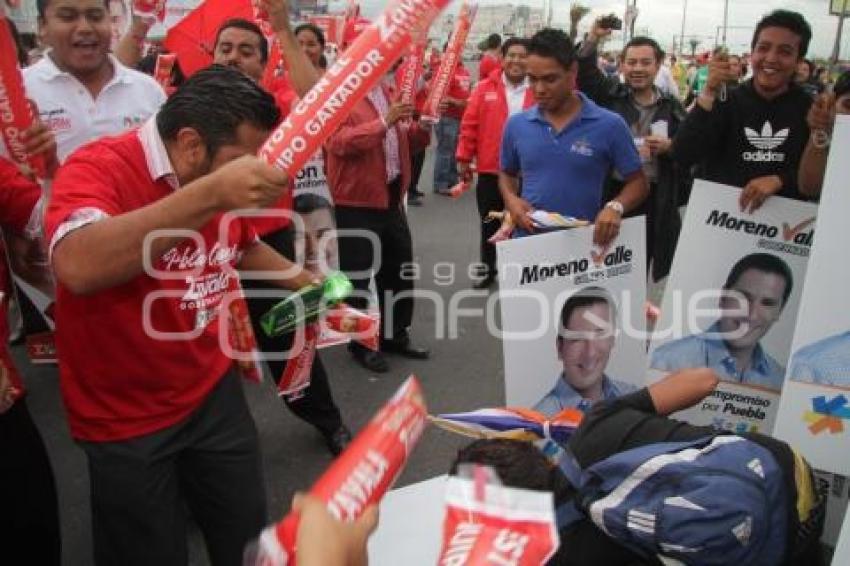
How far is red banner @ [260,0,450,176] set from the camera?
1.40 meters

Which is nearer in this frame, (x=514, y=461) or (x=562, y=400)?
(x=514, y=461)

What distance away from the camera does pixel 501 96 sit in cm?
568

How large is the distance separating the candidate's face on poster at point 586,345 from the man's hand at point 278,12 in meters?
1.62

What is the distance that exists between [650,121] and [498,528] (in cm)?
413

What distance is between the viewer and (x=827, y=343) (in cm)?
221

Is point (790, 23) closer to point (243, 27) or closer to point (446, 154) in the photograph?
point (243, 27)

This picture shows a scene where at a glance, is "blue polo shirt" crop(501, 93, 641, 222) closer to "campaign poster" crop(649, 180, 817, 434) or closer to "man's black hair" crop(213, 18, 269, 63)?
"campaign poster" crop(649, 180, 817, 434)

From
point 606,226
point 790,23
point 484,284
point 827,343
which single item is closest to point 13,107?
point 606,226

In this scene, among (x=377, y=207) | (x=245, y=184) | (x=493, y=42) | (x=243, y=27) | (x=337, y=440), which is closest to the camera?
(x=245, y=184)

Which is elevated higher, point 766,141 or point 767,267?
point 766,141

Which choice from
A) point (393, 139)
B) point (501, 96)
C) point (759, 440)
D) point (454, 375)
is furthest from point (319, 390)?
point (501, 96)

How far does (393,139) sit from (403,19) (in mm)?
2830

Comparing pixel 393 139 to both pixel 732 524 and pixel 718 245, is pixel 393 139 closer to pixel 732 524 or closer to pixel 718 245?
pixel 718 245

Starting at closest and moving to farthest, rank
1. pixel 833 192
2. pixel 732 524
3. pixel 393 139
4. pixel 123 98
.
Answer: pixel 732 524 → pixel 833 192 → pixel 123 98 → pixel 393 139
